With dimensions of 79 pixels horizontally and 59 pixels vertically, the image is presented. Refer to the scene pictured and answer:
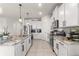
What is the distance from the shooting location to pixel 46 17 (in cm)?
223

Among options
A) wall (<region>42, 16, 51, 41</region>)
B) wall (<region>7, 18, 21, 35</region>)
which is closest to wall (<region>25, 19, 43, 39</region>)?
wall (<region>42, 16, 51, 41</region>)

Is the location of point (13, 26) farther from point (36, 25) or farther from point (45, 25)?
point (45, 25)

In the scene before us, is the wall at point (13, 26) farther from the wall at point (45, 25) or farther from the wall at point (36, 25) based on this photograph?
the wall at point (45, 25)

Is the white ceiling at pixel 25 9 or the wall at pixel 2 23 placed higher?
the white ceiling at pixel 25 9

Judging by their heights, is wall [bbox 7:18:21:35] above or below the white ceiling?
below

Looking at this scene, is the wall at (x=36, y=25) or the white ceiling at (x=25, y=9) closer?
the white ceiling at (x=25, y=9)

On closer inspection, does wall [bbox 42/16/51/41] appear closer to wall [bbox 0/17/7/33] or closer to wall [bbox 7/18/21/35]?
wall [bbox 7/18/21/35]

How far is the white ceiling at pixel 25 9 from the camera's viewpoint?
197 cm

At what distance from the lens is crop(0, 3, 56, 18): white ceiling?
1970 mm

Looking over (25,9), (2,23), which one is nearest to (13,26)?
(2,23)

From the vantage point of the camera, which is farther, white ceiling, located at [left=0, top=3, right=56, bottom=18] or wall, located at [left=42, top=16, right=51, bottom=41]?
wall, located at [left=42, top=16, right=51, bottom=41]

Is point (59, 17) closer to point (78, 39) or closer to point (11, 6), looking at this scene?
point (78, 39)

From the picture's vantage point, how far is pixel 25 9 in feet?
6.89

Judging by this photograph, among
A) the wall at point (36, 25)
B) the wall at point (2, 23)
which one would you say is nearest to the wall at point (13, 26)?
the wall at point (2, 23)
